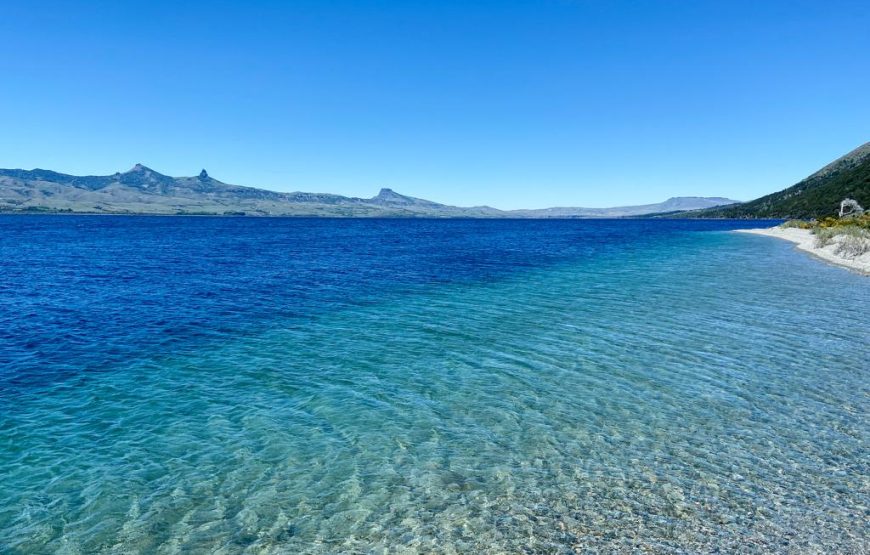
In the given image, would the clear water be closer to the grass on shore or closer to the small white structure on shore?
the grass on shore

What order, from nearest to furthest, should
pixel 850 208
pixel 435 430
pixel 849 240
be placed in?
pixel 435 430, pixel 849 240, pixel 850 208

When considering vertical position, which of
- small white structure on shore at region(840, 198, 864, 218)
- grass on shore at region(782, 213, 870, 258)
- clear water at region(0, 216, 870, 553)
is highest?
small white structure on shore at region(840, 198, 864, 218)

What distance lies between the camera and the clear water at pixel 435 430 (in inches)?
337

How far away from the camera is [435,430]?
1255 centimetres

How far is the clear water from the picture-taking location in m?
8.55

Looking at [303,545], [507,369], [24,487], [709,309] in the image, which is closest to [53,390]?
[24,487]

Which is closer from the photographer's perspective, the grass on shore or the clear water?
the clear water

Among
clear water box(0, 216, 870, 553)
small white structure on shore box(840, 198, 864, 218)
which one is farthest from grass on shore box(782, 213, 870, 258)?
small white structure on shore box(840, 198, 864, 218)

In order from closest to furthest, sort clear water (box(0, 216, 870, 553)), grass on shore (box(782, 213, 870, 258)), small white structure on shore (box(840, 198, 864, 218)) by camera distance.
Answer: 1. clear water (box(0, 216, 870, 553))
2. grass on shore (box(782, 213, 870, 258))
3. small white structure on shore (box(840, 198, 864, 218))

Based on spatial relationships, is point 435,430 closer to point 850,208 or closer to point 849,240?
point 849,240

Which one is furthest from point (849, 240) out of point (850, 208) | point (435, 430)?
point (850, 208)

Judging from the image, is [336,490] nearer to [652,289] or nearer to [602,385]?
[602,385]

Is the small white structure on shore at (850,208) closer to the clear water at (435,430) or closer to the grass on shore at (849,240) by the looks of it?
the grass on shore at (849,240)

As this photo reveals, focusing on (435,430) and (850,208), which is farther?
(850,208)
